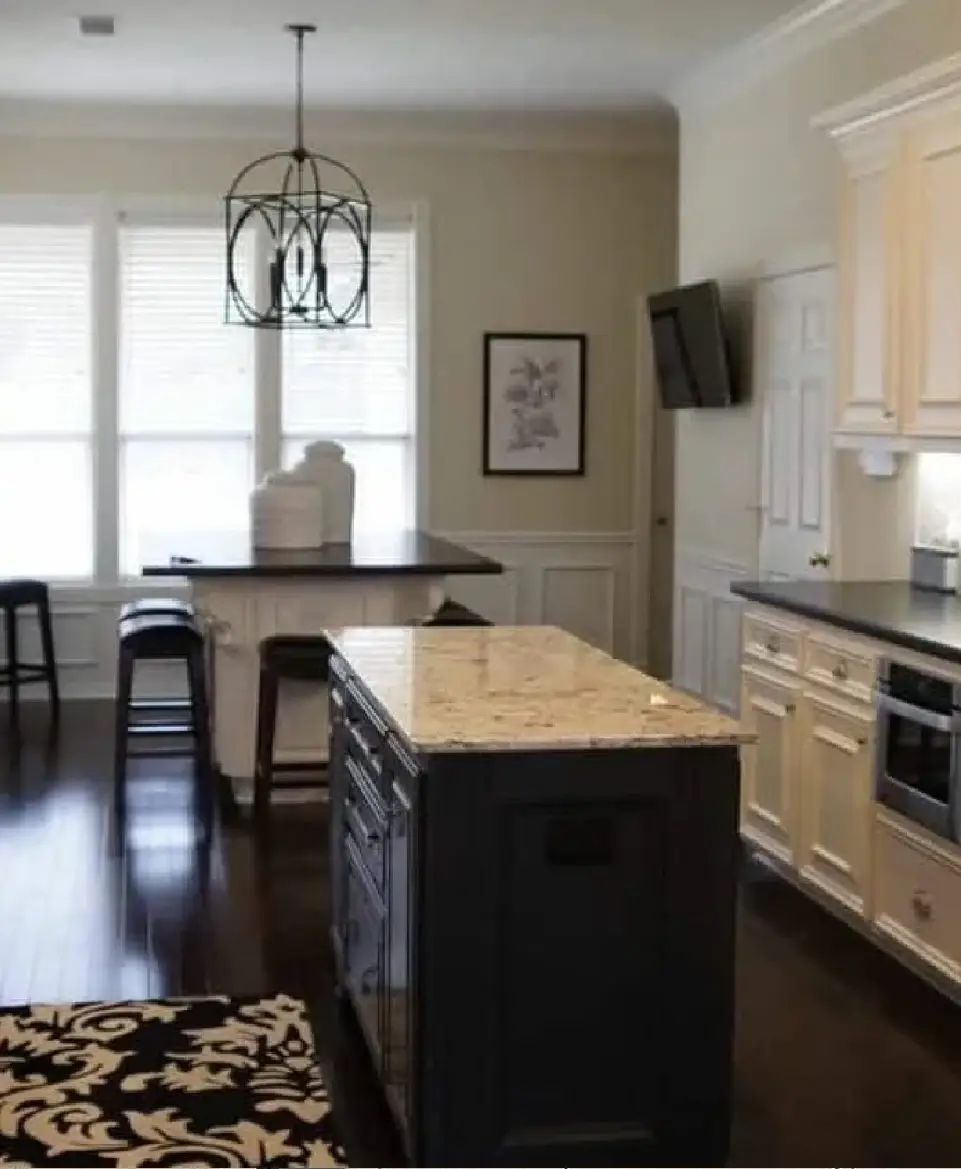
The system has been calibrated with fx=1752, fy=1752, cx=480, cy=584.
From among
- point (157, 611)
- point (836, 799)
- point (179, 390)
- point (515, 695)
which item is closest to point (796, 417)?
point (836, 799)

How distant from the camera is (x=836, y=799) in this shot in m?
4.97

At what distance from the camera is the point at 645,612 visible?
30.7 ft

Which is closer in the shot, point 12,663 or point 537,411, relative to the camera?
point 12,663

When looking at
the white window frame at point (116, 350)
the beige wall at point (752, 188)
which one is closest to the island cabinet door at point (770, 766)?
the beige wall at point (752, 188)

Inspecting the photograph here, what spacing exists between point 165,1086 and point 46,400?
566cm

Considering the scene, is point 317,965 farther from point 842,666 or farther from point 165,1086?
point 842,666

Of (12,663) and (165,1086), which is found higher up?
(12,663)

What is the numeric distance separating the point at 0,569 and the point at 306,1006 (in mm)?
5084

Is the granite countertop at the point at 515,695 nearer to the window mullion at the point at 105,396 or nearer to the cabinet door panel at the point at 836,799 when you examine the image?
the cabinet door panel at the point at 836,799

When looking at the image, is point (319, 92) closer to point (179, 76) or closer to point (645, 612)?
point (179, 76)

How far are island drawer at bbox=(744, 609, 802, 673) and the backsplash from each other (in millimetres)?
689

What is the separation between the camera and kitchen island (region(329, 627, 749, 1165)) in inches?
121

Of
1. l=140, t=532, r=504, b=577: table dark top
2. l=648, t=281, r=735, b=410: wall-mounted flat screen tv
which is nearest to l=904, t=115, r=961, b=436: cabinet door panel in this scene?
l=140, t=532, r=504, b=577: table dark top

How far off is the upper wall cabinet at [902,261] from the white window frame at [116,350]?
11.9 ft
